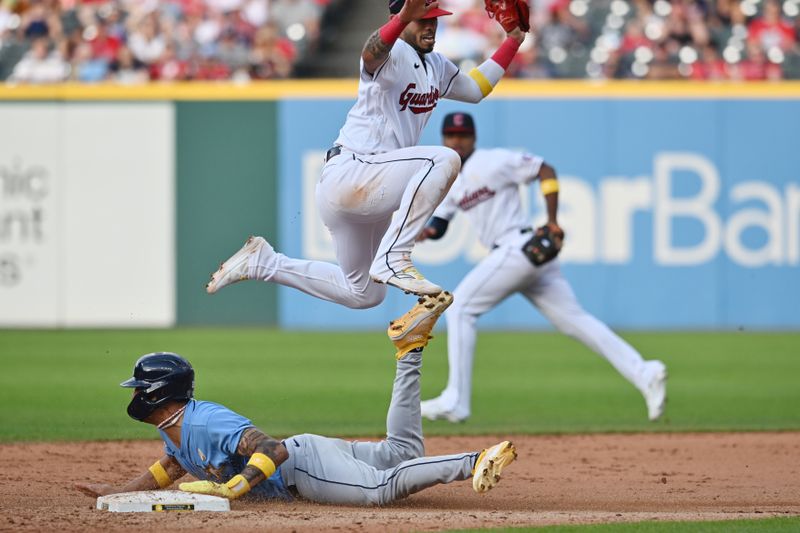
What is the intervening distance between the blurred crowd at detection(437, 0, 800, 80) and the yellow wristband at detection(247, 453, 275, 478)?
37.4ft

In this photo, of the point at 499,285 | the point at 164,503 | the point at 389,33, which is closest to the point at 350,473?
the point at 164,503

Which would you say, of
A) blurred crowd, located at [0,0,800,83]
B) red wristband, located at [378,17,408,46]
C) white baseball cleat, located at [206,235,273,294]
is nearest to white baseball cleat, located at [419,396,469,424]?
white baseball cleat, located at [206,235,273,294]

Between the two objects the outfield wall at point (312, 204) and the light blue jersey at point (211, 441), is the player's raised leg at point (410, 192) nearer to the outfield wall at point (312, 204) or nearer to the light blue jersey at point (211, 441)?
the light blue jersey at point (211, 441)

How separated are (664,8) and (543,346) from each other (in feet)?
17.0

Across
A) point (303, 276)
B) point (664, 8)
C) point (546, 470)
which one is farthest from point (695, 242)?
point (303, 276)

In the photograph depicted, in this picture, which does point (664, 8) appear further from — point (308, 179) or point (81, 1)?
point (81, 1)

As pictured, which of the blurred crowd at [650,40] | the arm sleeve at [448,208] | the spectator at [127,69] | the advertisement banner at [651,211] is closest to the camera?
the arm sleeve at [448,208]

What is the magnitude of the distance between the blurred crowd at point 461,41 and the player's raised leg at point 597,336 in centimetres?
745

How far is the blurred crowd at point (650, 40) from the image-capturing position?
1634cm

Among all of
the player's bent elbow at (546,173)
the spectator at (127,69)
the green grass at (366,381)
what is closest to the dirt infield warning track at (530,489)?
the green grass at (366,381)

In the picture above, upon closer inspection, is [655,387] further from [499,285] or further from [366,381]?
[366,381]

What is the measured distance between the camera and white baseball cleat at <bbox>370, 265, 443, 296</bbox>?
19.1 ft

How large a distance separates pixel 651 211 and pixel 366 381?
573cm

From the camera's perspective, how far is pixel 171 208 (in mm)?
15992
